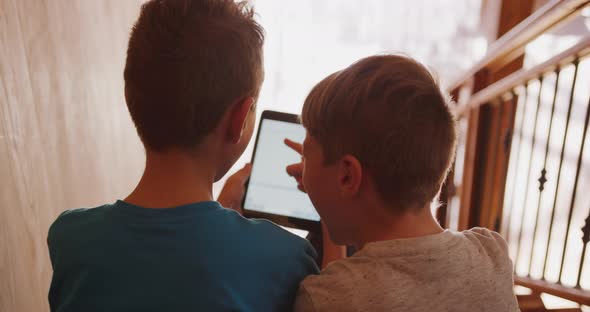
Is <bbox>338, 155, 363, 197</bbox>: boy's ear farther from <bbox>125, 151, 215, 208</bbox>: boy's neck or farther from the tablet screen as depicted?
the tablet screen

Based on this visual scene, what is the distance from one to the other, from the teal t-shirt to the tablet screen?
51 cm

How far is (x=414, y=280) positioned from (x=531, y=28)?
114cm

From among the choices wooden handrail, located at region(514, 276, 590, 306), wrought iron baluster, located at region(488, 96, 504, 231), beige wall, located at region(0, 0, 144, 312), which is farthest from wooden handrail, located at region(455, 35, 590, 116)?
beige wall, located at region(0, 0, 144, 312)

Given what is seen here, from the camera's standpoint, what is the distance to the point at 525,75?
57.9 inches

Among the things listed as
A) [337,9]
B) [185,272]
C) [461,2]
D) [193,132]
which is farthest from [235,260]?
[461,2]

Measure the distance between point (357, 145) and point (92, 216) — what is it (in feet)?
1.16

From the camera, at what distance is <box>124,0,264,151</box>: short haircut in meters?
0.55

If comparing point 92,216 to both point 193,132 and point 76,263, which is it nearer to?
point 76,263

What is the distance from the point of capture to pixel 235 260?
509 mm

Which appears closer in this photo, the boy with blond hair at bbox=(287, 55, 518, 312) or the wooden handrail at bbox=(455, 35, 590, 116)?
the boy with blond hair at bbox=(287, 55, 518, 312)

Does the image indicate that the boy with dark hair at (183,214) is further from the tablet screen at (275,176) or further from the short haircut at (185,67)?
the tablet screen at (275,176)

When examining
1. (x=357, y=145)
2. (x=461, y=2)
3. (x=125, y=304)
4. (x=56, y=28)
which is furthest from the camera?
(x=461, y=2)

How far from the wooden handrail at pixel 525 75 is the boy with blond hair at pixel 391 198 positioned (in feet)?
1.08

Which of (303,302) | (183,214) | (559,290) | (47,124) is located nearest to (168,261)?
(183,214)
